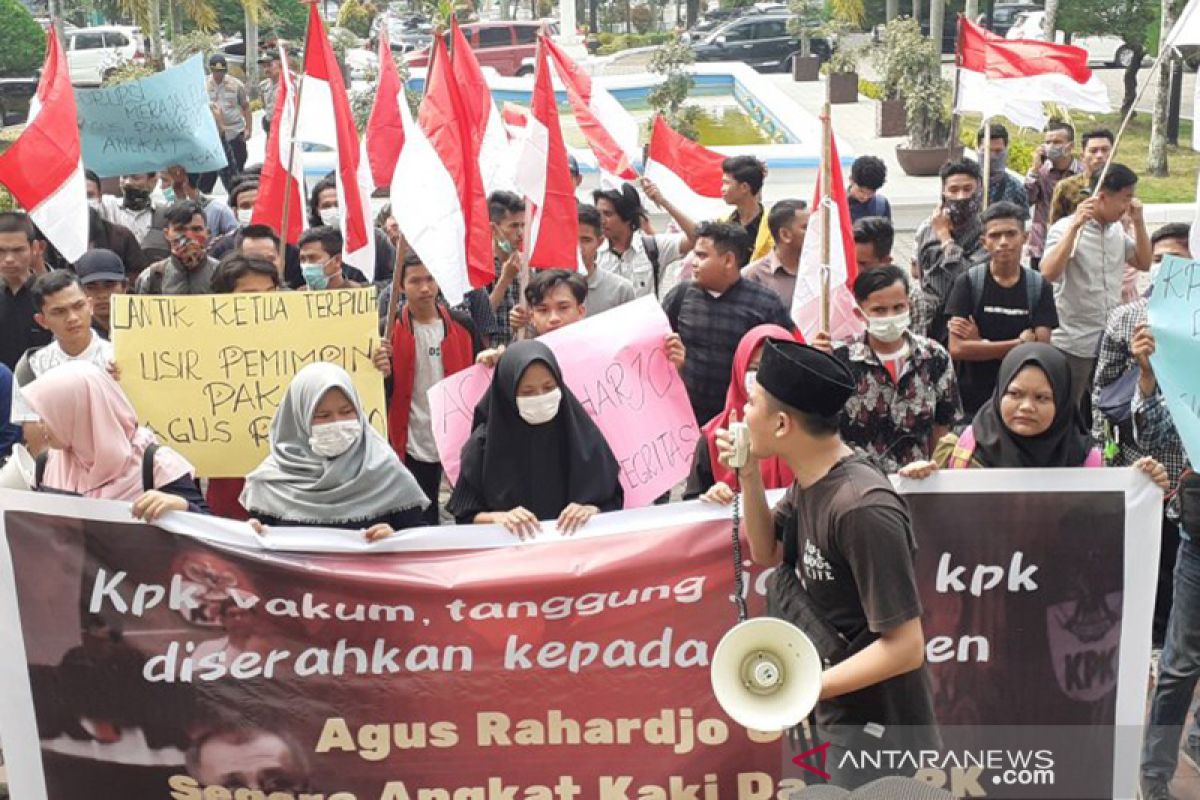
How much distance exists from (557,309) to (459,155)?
1.03 m

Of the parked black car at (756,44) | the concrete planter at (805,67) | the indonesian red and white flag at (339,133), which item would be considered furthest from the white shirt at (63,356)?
the parked black car at (756,44)

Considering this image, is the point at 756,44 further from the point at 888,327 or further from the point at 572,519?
the point at 572,519

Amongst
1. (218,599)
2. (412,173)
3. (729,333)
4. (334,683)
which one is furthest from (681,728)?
(412,173)

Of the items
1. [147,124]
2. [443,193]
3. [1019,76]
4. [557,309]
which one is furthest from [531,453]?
[1019,76]

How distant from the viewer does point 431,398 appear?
566 cm

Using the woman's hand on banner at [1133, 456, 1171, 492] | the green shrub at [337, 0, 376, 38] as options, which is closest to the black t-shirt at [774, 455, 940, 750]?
the woman's hand on banner at [1133, 456, 1171, 492]

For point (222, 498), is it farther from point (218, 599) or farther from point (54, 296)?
point (218, 599)

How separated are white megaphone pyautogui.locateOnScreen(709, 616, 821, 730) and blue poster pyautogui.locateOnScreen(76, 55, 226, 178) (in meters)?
6.53

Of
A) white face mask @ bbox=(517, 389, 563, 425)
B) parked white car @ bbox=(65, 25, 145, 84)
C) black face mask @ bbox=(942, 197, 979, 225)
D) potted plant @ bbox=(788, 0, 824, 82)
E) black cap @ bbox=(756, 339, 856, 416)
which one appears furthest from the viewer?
parked white car @ bbox=(65, 25, 145, 84)

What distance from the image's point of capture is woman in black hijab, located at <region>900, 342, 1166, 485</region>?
4.65 metres

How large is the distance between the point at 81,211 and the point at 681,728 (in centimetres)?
408

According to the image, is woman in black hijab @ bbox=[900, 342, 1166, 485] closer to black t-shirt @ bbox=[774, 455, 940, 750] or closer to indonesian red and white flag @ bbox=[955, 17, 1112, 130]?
black t-shirt @ bbox=[774, 455, 940, 750]

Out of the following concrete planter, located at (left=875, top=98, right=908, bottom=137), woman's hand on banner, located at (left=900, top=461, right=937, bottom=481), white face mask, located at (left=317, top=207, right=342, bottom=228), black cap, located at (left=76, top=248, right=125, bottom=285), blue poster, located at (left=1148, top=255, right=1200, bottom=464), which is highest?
blue poster, located at (left=1148, top=255, right=1200, bottom=464)

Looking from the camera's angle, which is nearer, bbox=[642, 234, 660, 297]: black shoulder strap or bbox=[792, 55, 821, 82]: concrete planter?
bbox=[642, 234, 660, 297]: black shoulder strap
